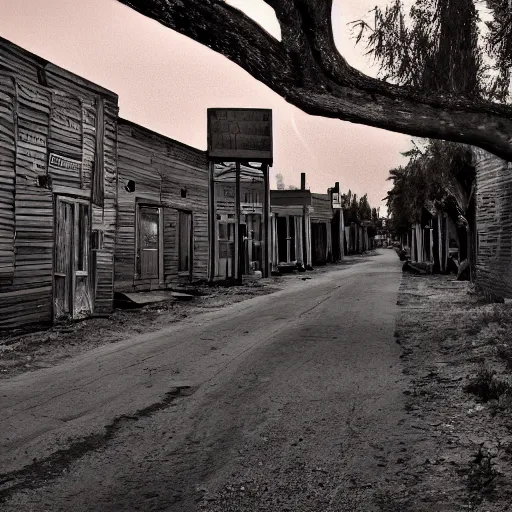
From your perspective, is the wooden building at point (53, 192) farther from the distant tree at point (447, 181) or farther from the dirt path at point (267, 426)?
the distant tree at point (447, 181)

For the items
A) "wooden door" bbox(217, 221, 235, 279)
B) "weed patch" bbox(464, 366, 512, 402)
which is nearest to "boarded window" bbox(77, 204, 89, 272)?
"weed patch" bbox(464, 366, 512, 402)

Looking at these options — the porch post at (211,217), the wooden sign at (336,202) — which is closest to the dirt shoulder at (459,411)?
the porch post at (211,217)

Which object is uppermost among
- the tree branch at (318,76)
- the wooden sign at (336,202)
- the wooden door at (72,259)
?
the wooden sign at (336,202)

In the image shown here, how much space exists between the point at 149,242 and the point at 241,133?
23.8ft

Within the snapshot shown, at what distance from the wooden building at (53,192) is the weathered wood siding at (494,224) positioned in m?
8.80

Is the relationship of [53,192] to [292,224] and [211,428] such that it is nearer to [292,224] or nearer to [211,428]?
[211,428]

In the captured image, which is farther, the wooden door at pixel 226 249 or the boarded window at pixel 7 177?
the wooden door at pixel 226 249

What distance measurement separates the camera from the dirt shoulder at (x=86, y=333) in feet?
23.0

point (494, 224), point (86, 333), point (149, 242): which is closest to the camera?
point (86, 333)

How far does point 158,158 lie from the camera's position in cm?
1569

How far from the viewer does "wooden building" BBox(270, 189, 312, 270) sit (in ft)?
99.9

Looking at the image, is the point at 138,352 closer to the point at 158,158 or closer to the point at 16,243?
the point at 16,243

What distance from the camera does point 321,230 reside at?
1447 inches

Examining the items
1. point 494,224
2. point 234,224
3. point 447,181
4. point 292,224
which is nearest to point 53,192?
point 494,224
